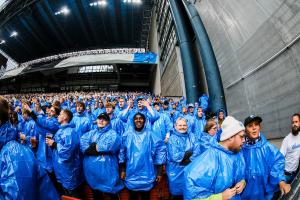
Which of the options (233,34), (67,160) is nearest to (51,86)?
(233,34)

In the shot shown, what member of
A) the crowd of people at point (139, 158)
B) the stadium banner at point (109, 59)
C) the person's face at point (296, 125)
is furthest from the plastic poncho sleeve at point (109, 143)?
the stadium banner at point (109, 59)

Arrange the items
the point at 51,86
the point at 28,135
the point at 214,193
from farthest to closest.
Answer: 1. the point at 51,86
2. the point at 28,135
3. the point at 214,193

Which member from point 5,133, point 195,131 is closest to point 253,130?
point 5,133

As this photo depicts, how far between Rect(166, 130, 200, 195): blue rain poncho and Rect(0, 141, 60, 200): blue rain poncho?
2.18 meters

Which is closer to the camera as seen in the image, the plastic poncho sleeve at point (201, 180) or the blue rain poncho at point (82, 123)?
the plastic poncho sleeve at point (201, 180)

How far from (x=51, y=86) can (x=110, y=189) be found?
3957 centimetres

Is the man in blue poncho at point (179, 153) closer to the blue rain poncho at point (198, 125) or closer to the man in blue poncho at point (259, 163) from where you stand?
the man in blue poncho at point (259, 163)

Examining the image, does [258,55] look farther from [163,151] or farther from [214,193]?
[214,193]

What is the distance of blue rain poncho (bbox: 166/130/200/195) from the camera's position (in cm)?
365

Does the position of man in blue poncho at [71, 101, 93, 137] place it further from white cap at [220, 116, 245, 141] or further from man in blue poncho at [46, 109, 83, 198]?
white cap at [220, 116, 245, 141]

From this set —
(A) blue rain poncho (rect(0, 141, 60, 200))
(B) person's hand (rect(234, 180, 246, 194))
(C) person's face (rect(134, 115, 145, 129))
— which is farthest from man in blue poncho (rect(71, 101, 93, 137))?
(B) person's hand (rect(234, 180, 246, 194))

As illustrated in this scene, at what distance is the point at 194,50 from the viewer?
15.6 m

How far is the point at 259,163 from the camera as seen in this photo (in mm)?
2738

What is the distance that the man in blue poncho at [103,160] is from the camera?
3.43 metres
